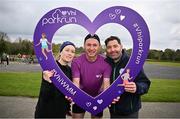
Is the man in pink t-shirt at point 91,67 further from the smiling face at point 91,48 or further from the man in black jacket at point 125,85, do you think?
the man in black jacket at point 125,85

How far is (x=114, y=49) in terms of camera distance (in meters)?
4.14

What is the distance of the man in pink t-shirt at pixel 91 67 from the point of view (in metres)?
4.15

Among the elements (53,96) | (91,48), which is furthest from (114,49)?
(53,96)

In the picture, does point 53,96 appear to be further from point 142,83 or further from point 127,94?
point 142,83

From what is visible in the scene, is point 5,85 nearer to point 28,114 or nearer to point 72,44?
point 28,114

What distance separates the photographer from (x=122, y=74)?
14.1 ft

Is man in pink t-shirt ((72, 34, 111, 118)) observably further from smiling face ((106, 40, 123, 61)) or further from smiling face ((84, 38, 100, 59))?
smiling face ((106, 40, 123, 61))

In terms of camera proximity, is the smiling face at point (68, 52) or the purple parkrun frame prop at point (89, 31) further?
the purple parkrun frame prop at point (89, 31)

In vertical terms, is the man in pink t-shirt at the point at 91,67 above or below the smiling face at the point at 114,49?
below

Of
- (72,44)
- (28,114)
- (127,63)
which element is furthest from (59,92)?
(28,114)

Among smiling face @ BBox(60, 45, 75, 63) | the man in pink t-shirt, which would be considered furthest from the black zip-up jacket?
smiling face @ BBox(60, 45, 75, 63)

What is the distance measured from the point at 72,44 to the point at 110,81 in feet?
2.50

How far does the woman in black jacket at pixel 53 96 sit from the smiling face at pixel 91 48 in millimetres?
194

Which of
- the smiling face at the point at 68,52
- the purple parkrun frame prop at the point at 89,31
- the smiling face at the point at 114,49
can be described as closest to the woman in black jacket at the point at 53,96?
the smiling face at the point at 68,52
